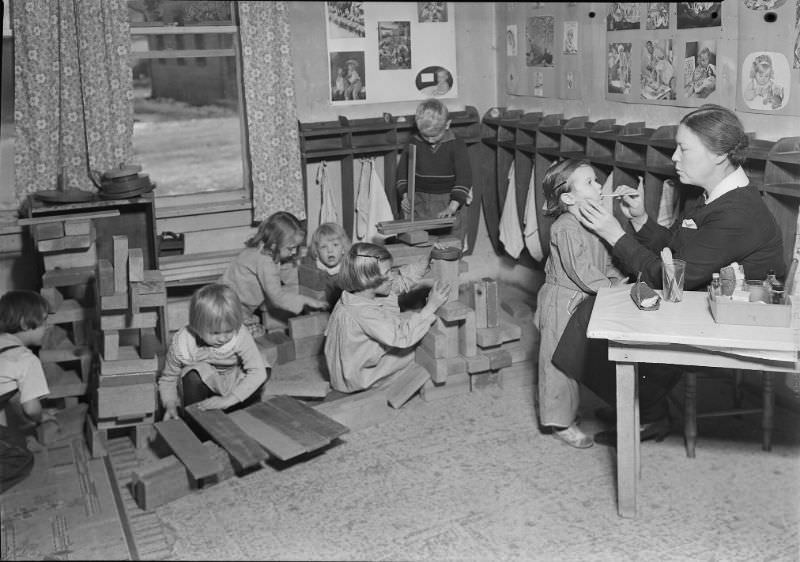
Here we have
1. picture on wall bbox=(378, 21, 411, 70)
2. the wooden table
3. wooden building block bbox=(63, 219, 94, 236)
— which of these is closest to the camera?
the wooden table

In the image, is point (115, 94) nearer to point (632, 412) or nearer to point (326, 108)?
point (326, 108)

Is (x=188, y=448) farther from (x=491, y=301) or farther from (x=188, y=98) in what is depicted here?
(x=188, y=98)

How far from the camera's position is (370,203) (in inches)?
257

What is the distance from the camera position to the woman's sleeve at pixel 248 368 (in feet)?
14.2

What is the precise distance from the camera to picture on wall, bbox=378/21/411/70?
646cm

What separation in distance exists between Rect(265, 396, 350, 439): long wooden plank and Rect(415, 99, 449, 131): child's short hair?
2.40 metres

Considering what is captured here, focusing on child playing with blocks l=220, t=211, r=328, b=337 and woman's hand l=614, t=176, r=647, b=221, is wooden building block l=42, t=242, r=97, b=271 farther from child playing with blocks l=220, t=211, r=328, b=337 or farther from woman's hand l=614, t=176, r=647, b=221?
woman's hand l=614, t=176, r=647, b=221

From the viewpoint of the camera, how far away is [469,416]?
4.60 m

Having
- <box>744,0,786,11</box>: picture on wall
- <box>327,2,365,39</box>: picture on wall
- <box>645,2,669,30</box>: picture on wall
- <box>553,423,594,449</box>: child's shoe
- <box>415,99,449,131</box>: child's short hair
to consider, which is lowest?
<box>553,423,594,449</box>: child's shoe

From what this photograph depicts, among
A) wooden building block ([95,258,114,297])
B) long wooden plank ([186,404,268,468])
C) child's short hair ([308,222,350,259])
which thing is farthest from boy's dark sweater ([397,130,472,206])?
long wooden plank ([186,404,268,468])

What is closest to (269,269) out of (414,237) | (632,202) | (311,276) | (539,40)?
(311,276)

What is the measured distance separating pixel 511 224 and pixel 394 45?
1.50m

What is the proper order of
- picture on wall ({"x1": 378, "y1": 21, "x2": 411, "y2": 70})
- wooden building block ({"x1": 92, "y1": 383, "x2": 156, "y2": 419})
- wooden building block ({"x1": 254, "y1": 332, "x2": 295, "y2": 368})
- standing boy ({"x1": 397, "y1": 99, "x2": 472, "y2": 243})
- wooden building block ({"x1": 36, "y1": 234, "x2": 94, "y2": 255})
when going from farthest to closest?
picture on wall ({"x1": 378, "y1": 21, "x2": 411, "y2": 70})
standing boy ({"x1": 397, "y1": 99, "x2": 472, "y2": 243})
wooden building block ({"x1": 254, "y1": 332, "x2": 295, "y2": 368})
wooden building block ({"x1": 36, "y1": 234, "x2": 94, "y2": 255})
wooden building block ({"x1": 92, "y1": 383, "x2": 156, "y2": 419})

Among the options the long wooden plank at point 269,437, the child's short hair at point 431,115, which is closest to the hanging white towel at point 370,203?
the child's short hair at point 431,115
